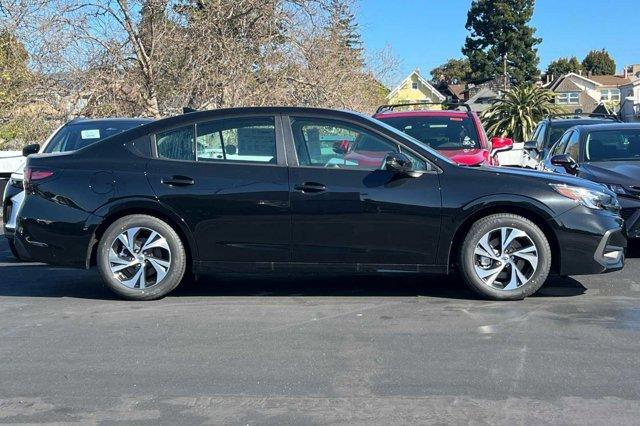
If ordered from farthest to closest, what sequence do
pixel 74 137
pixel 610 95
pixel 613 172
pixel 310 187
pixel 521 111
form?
pixel 610 95 < pixel 521 111 < pixel 74 137 < pixel 613 172 < pixel 310 187

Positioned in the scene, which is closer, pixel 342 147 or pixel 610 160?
pixel 342 147

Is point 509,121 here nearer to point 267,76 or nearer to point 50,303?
point 267,76

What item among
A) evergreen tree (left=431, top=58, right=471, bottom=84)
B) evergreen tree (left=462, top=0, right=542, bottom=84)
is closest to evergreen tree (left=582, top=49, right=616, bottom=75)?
evergreen tree (left=431, top=58, right=471, bottom=84)

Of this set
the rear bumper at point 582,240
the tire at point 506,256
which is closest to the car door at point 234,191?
the tire at point 506,256

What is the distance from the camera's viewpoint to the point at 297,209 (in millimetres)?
6293

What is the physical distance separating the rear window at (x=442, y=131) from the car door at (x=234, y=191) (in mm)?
4003

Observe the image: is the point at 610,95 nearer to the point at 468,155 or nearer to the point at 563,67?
the point at 563,67

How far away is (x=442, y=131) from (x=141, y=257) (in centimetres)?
518

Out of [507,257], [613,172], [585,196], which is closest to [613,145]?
[613,172]

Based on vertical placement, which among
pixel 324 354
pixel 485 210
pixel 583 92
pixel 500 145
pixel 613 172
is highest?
pixel 583 92

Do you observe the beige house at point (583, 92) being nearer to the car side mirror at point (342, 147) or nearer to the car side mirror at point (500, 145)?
the car side mirror at point (500, 145)

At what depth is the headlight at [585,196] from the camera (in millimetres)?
6266

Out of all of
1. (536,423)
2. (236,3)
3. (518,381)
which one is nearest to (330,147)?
(518,381)

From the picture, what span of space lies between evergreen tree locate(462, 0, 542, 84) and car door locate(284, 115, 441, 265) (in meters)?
71.9
